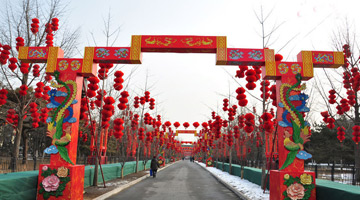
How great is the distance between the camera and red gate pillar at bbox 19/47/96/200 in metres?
7.15

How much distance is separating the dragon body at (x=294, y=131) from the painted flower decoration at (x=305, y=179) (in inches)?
17.8

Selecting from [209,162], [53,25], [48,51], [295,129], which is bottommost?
[209,162]

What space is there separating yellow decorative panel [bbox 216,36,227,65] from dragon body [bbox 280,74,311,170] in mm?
1884

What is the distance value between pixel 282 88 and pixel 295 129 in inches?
47.8

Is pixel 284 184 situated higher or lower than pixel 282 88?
lower

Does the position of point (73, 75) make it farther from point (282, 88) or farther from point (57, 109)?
point (282, 88)

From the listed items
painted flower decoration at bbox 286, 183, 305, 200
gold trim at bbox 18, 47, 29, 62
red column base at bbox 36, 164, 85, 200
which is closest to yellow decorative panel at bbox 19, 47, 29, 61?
gold trim at bbox 18, 47, 29, 62

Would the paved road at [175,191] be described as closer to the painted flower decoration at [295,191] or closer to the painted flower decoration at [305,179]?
the painted flower decoration at [295,191]

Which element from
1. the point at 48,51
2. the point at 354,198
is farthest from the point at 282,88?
the point at 48,51

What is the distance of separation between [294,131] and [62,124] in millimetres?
6641

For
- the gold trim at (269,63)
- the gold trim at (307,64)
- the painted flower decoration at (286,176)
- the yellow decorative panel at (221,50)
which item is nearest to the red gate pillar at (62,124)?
the yellow decorative panel at (221,50)

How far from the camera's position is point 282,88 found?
7.55m

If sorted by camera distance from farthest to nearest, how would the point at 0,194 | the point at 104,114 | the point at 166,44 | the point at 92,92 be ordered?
the point at 104,114, the point at 92,92, the point at 166,44, the point at 0,194

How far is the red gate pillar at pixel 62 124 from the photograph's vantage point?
7.15 m
